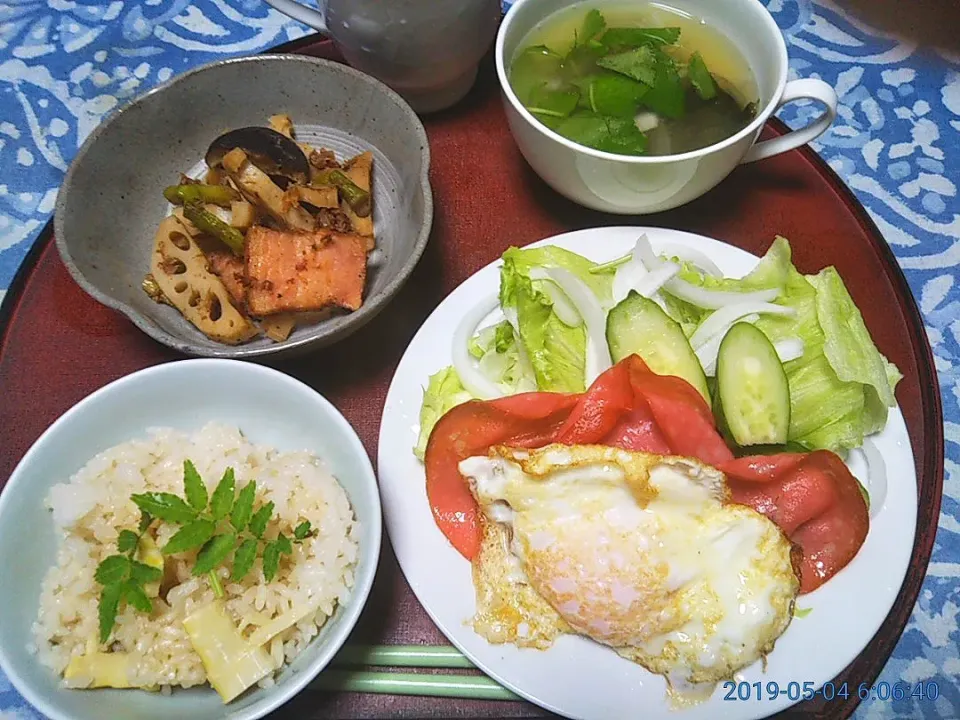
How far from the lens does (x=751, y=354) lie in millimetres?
1356

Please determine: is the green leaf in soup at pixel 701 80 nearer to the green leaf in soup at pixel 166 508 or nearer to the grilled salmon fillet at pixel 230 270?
the grilled salmon fillet at pixel 230 270

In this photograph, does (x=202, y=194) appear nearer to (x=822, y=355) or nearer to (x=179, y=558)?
(x=179, y=558)

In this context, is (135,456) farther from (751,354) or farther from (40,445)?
(751,354)

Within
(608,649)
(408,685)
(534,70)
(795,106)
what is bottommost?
(408,685)

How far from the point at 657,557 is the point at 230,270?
1008 mm

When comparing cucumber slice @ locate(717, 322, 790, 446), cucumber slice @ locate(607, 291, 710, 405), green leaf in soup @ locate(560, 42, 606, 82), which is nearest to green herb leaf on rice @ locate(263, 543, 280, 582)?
cucumber slice @ locate(607, 291, 710, 405)

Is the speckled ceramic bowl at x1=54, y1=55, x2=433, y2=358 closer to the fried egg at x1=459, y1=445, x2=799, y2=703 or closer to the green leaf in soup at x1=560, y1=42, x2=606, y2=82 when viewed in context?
the green leaf in soup at x1=560, y1=42, x2=606, y2=82

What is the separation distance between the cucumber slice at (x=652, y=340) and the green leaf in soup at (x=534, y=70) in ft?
1.71

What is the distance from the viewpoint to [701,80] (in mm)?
1635

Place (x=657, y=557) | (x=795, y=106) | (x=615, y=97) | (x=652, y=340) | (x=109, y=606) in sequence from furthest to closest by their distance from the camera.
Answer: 1. (x=795, y=106)
2. (x=615, y=97)
3. (x=652, y=340)
4. (x=657, y=557)
5. (x=109, y=606)

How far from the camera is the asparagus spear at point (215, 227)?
5.25 ft

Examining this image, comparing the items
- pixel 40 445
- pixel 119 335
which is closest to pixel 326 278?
pixel 119 335

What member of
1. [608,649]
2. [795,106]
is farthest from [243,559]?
[795,106]

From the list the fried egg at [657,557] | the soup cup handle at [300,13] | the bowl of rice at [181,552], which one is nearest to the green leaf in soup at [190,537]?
the bowl of rice at [181,552]
